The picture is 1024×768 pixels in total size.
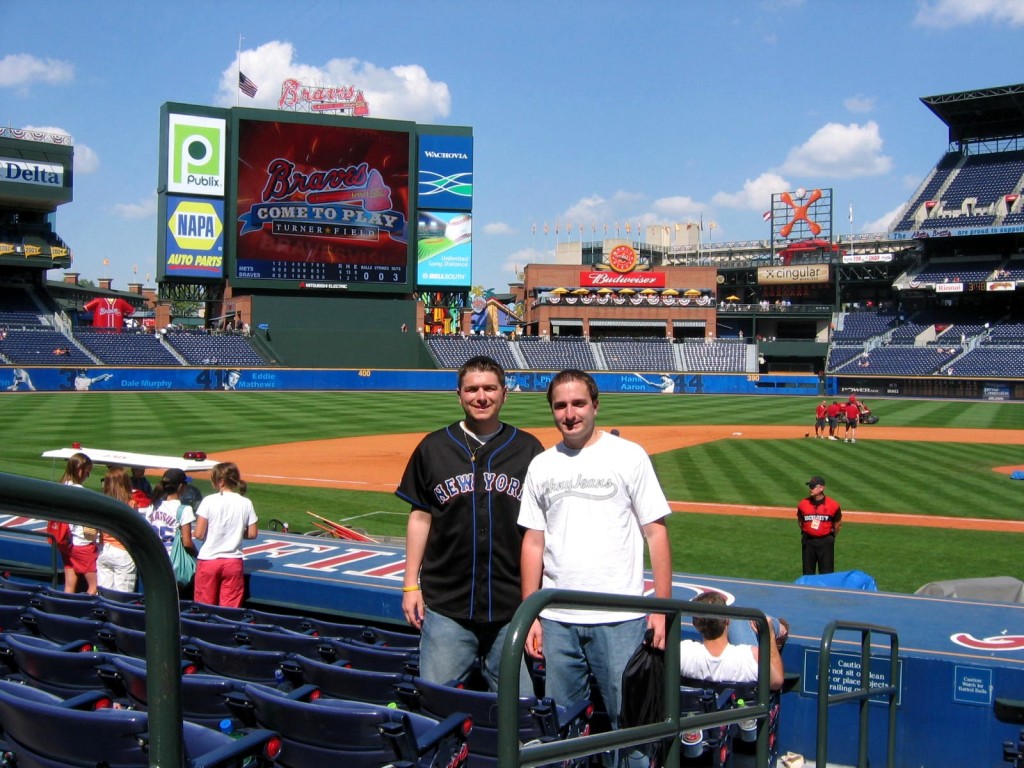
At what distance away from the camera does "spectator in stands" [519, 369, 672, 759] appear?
158 inches

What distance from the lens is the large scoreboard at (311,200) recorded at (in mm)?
55719

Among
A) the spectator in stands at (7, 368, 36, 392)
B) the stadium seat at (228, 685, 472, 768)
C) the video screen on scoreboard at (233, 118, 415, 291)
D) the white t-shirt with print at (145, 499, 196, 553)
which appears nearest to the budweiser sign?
the video screen on scoreboard at (233, 118, 415, 291)

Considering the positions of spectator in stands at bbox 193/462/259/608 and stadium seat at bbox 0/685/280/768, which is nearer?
stadium seat at bbox 0/685/280/768

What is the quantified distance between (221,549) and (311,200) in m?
51.9

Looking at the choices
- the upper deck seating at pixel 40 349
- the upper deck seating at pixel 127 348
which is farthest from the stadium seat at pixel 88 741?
the upper deck seating at pixel 127 348

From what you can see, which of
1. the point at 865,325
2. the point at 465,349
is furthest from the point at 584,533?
the point at 865,325

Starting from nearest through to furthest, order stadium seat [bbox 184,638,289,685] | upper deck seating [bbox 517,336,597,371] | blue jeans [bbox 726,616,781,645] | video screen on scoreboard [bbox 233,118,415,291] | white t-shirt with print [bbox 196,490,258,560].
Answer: stadium seat [bbox 184,638,289,685] → blue jeans [bbox 726,616,781,645] → white t-shirt with print [bbox 196,490,258,560] → video screen on scoreboard [bbox 233,118,415,291] → upper deck seating [bbox 517,336,597,371]

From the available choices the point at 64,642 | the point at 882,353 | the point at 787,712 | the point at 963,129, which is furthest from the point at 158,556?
the point at 963,129

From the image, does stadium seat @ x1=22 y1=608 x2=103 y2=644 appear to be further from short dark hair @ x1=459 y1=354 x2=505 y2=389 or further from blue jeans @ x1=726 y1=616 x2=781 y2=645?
blue jeans @ x1=726 y1=616 x2=781 y2=645

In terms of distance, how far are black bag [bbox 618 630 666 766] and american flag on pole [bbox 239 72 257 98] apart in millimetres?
60587

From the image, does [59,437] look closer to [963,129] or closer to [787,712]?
[787,712]

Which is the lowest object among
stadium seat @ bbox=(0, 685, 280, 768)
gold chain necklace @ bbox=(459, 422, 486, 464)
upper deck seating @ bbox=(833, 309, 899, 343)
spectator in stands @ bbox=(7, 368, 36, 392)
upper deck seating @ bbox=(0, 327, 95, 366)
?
stadium seat @ bbox=(0, 685, 280, 768)

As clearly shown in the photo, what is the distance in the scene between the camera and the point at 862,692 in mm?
4812

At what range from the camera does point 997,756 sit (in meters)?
5.24
